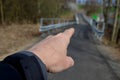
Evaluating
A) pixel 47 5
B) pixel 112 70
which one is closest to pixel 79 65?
pixel 112 70

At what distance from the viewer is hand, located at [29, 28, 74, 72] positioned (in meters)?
0.91

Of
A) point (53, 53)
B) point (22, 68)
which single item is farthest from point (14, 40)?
point (22, 68)

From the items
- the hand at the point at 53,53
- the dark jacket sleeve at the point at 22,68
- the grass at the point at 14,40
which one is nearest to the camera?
the dark jacket sleeve at the point at 22,68

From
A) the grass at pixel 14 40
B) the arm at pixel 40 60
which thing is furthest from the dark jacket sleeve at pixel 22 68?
the grass at pixel 14 40

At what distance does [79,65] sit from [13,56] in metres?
10.7

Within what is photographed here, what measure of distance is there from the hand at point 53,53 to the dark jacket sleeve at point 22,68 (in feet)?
0.20

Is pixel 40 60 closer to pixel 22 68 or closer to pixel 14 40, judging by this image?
pixel 22 68

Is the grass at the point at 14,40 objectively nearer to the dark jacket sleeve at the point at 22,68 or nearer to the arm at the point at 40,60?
the arm at the point at 40,60

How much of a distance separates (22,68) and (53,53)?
15cm

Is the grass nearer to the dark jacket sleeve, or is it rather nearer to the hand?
the hand

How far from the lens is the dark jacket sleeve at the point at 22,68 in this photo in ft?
2.56

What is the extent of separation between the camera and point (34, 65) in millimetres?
818

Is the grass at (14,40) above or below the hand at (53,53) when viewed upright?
below

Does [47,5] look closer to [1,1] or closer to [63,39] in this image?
[1,1]
